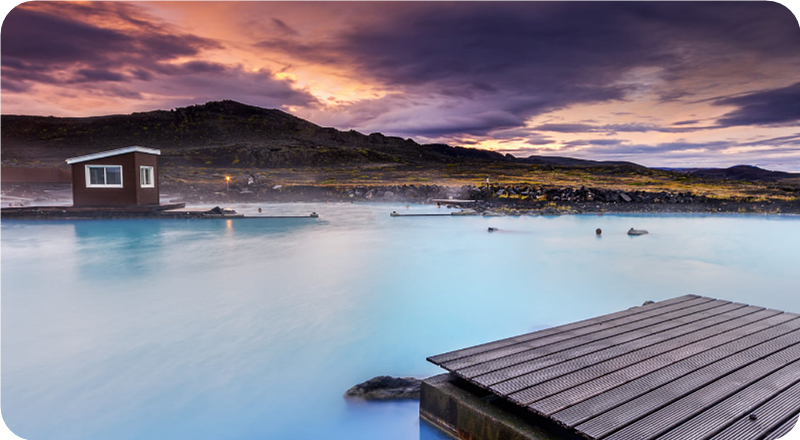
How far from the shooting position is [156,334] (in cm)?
528

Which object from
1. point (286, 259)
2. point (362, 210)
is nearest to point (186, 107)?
point (362, 210)

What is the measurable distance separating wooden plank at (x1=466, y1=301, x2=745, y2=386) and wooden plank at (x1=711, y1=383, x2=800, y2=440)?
88 cm

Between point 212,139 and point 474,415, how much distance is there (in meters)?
98.2

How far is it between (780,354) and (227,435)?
388 cm

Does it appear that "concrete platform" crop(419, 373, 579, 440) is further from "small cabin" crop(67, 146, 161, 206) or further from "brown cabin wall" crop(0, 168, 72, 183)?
"brown cabin wall" crop(0, 168, 72, 183)

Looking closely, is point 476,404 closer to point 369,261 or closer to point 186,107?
point 369,261

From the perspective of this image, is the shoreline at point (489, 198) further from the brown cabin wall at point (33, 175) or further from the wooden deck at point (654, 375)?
the wooden deck at point (654, 375)

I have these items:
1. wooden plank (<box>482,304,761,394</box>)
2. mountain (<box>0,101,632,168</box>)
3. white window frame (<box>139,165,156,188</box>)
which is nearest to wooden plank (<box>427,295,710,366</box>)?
wooden plank (<box>482,304,761,394</box>)

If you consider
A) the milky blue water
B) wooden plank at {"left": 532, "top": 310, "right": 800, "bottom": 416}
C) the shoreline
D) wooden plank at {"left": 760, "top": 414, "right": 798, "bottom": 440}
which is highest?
the shoreline

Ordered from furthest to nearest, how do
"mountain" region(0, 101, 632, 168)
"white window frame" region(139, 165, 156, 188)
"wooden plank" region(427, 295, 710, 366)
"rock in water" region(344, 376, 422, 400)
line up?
"mountain" region(0, 101, 632, 168), "white window frame" region(139, 165, 156, 188), "rock in water" region(344, 376, 422, 400), "wooden plank" region(427, 295, 710, 366)

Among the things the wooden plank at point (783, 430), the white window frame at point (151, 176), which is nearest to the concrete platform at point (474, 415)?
the wooden plank at point (783, 430)

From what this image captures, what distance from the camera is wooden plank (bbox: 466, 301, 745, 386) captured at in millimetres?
2594

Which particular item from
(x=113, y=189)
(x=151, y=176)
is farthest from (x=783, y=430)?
(x=151, y=176)

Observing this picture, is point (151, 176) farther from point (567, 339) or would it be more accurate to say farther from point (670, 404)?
point (670, 404)
